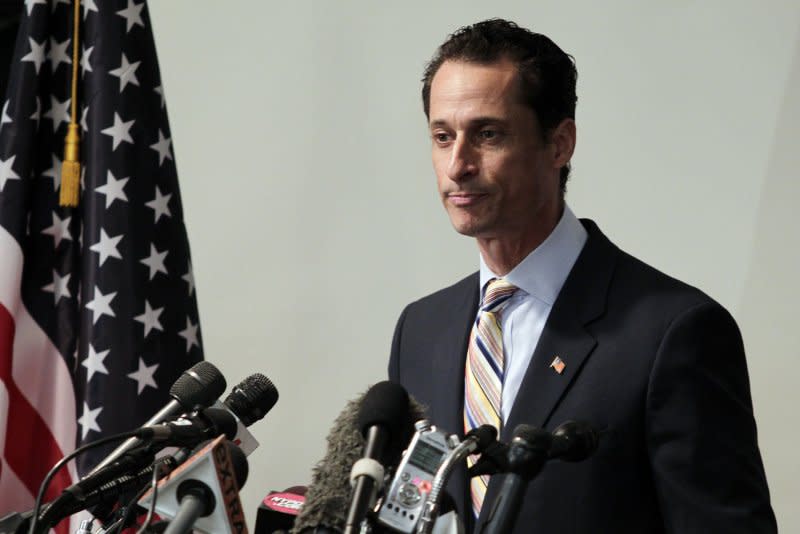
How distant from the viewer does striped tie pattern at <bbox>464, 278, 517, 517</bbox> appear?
6.74 ft

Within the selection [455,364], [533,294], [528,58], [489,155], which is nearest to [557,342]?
[533,294]

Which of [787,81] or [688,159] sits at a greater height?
[787,81]

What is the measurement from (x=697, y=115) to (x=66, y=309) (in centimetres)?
192

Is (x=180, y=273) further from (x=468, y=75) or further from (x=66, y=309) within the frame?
(x=468, y=75)

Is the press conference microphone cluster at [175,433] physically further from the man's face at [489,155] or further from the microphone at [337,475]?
the man's face at [489,155]

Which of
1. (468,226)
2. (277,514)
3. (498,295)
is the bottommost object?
(277,514)

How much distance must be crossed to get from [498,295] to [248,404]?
67 centimetres

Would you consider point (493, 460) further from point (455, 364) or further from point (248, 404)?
point (455, 364)

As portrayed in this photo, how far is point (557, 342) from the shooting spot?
2.02 metres

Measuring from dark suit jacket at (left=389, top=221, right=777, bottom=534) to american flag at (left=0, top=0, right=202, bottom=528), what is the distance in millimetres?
1291

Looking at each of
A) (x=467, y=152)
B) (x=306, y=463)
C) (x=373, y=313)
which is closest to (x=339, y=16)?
(x=373, y=313)

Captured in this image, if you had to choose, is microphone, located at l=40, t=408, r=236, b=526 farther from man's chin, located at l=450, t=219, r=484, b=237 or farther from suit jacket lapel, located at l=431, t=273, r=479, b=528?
man's chin, located at l=450, t=219, r=484, b=237

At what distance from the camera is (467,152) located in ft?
6.75

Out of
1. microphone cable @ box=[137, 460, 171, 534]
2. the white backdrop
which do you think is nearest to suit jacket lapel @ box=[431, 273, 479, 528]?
microphone cable @ box=[137, 460, 171, 534]
